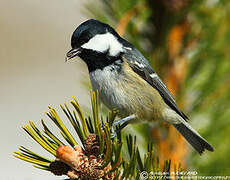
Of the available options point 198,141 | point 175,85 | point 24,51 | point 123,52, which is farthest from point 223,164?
point 24,51

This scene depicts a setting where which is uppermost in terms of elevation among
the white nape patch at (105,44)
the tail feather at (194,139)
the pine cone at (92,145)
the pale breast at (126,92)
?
the white nape patch at (105,44)

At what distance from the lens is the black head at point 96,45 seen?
1265mm

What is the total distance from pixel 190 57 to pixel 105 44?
35cm

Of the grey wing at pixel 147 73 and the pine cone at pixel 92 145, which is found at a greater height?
the grey wing at pixel 147 73

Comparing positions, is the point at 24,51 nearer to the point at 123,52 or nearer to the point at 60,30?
the point at 60,30

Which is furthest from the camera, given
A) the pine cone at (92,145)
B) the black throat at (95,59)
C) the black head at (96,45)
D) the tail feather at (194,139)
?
the black throat at (95,59)

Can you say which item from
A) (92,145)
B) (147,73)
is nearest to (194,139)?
(147,73)

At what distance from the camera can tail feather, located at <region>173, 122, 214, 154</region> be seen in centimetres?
112

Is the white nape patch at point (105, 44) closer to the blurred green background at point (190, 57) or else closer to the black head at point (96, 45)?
the black head at point (96, 45)

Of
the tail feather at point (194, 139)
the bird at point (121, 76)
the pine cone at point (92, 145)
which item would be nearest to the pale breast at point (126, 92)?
the bird at point (121, 76)

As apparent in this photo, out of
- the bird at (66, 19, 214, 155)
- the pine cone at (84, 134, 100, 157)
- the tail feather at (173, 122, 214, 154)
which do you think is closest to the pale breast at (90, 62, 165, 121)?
the bird at (66, 19, 214, 155)

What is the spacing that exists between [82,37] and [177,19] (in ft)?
1.07

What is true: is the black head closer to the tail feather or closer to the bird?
the bird

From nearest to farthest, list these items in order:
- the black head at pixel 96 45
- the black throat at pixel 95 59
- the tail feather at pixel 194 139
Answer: the tail feather at pixel 194 139 < the black head at pixel 96 45 < the black throat at pixel 95 59
